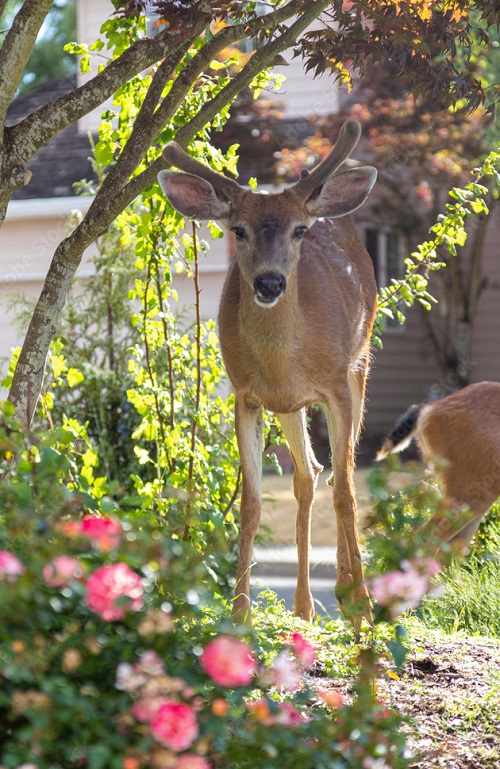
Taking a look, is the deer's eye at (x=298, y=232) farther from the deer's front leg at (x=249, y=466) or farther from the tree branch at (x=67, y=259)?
the deer's front leg at (x=249, y=466)

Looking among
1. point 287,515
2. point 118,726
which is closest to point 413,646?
point 118,726

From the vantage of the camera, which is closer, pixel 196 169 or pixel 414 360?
pixel 196 169

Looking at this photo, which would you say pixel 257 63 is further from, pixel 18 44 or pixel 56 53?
pixel 56 53

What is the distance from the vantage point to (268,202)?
17.6 feet

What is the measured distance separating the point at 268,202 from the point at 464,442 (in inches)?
112

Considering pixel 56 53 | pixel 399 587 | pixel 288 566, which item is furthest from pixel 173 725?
pixel 56 53

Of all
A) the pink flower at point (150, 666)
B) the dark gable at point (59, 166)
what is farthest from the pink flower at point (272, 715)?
the dark gable at point (59, 166)

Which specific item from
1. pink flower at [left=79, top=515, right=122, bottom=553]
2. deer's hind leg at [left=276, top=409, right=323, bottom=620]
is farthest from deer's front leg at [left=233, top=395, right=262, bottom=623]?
pink flower at [left=79, top=515, right=122, bottom=553]

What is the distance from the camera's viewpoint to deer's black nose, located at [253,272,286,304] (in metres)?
4.94

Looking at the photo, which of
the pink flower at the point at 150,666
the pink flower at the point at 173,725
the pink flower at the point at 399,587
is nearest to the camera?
the pink flower at the point at 173,725

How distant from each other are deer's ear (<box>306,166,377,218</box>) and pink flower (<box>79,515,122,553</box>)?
121 inches

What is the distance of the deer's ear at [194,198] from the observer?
536 centimetres

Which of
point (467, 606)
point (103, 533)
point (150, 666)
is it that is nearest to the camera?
point (150, 666)

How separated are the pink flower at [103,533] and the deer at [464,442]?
4.74 metres
